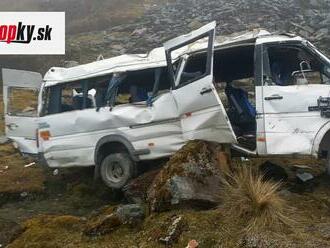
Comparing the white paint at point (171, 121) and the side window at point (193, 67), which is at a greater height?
the side window at point (193, 67)

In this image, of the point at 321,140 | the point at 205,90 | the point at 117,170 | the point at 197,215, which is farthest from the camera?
the point at 117,170

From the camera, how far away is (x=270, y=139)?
930 cm

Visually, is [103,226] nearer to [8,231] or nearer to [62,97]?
[8,231]

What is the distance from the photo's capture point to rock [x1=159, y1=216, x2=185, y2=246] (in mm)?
6539

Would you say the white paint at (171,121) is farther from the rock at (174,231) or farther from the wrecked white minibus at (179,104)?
the rock at (174,231)

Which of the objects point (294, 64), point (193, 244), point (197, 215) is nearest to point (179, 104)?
point (294, 64)

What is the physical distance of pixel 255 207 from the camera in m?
6.77

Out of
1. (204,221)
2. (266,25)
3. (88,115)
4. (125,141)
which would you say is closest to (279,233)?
(204,221)

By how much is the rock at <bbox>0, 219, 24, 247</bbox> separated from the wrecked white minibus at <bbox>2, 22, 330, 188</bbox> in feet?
7.70

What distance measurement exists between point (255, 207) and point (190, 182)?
54.4 inches

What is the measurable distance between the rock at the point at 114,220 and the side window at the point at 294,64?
3.44 m

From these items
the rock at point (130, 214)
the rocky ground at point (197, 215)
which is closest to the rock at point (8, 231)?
the rocky ground at point (197, 215)

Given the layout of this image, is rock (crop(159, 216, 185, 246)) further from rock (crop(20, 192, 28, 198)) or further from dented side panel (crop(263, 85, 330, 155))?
rock (crop(20, 192, 28, 198))

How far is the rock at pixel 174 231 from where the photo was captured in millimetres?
6539
